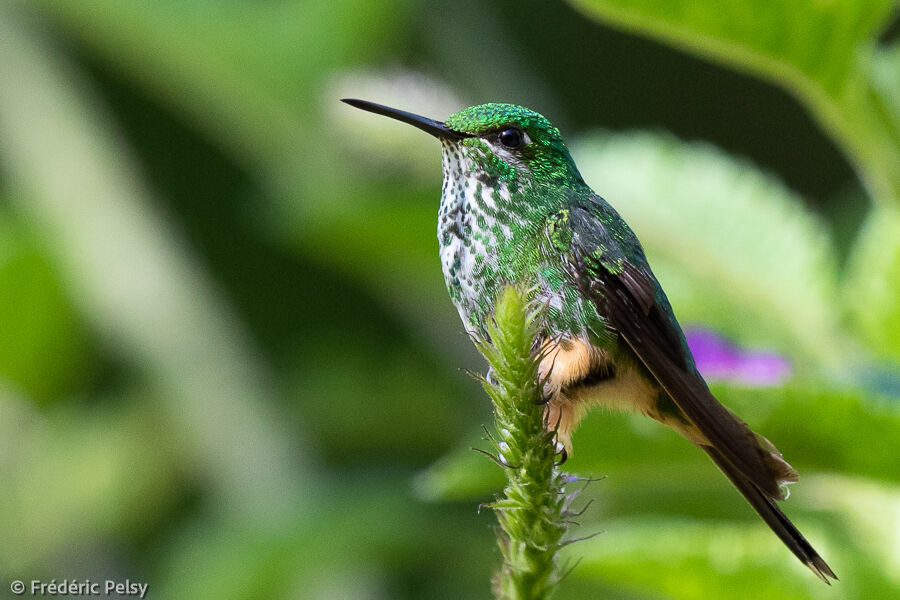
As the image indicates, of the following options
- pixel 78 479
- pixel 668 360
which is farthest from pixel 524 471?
pixel 78 479

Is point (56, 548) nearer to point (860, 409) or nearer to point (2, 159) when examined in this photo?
point (2, 159)

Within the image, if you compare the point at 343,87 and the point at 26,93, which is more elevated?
the point at 26,93

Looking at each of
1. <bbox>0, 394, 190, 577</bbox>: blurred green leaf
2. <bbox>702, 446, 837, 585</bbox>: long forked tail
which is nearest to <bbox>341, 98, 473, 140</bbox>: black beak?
<bbox>702, 446, 837, 585</bbox>: long forked tail

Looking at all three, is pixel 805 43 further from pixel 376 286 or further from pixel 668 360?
pixel 376 286

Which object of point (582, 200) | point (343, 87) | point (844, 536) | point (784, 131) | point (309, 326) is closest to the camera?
point (582, 200)

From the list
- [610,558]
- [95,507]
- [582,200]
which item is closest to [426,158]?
[582,200]

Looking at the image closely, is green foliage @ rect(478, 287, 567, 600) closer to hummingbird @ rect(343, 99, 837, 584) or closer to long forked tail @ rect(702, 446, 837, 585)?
hummingbird @ rect(343, 99, 837, 584)
